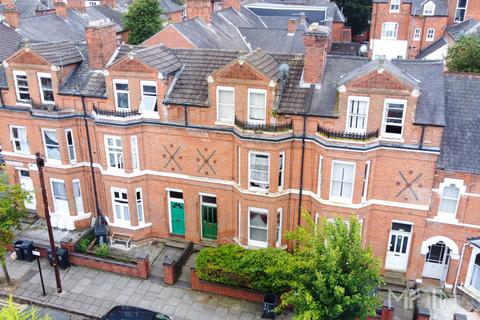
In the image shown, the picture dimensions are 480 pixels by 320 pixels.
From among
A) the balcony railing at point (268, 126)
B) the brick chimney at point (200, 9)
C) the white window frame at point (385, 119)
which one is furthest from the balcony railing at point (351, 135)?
the brick chimney at point (200, 9)

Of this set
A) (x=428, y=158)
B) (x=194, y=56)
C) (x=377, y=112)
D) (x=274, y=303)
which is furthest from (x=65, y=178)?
(x=428, y=158)

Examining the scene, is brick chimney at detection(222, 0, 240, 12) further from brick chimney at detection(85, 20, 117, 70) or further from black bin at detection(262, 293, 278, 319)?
black bin at detection(262, 293, 278, 319)

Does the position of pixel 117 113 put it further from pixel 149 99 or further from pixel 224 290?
pixel 224 290

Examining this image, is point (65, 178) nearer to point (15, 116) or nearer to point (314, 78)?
point (15, 116)

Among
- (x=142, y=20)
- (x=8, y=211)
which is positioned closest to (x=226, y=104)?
(x=8, y=211)

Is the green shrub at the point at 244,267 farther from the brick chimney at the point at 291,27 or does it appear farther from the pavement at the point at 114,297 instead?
the brick chimney at the point at 291,27
